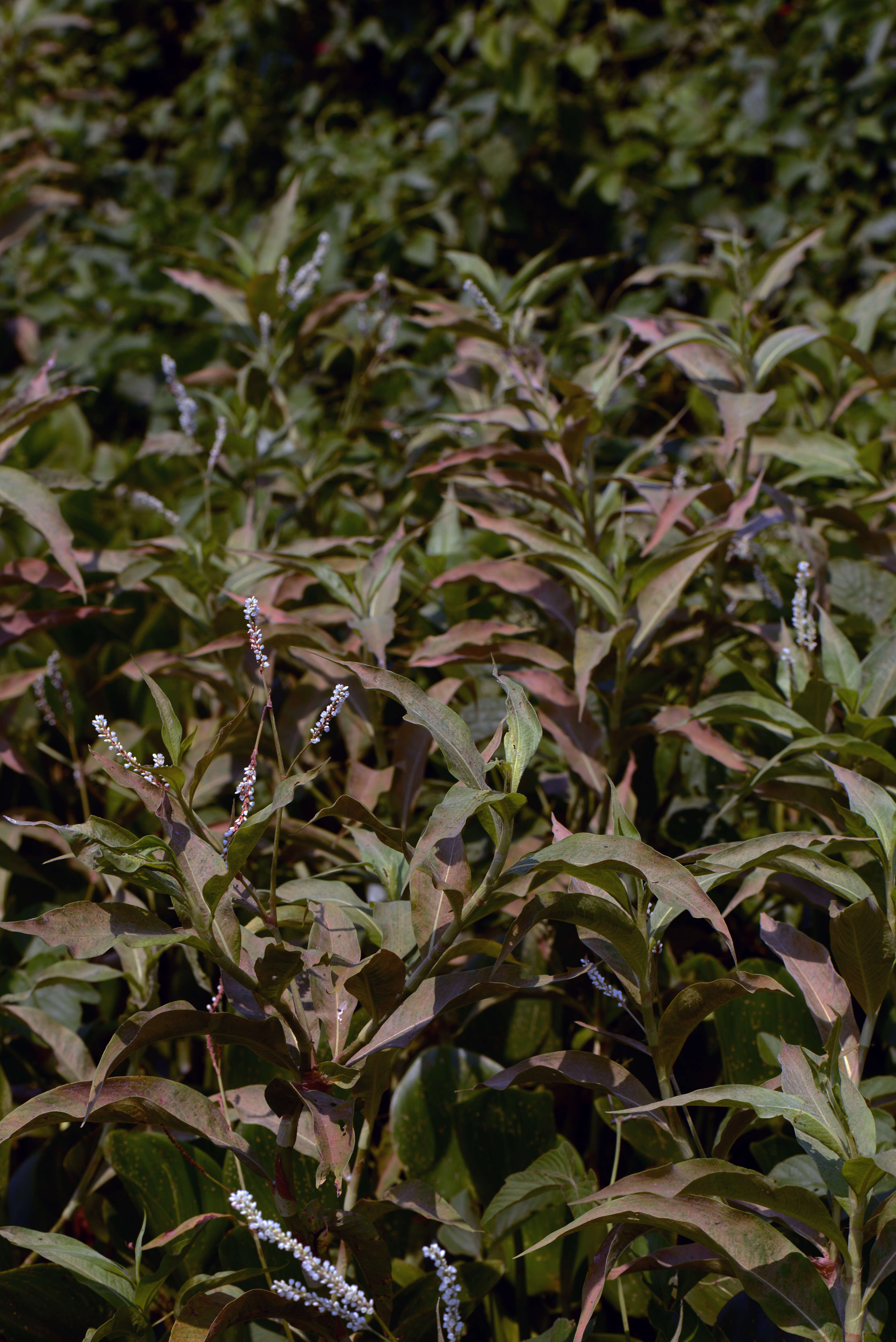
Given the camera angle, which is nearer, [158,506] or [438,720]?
[438,720]

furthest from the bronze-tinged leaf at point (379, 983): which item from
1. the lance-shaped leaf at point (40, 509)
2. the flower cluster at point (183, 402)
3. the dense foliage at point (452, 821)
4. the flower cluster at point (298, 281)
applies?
the flower cluster at point (298, 281)

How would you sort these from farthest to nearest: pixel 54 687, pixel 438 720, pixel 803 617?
1. pixel 54 687
2. pixel 803 617
3. pixel 438 720

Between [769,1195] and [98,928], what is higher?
[98,928]

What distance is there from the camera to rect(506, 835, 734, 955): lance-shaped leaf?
870mm

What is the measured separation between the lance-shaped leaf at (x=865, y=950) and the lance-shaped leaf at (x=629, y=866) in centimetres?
13

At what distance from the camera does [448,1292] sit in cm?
86

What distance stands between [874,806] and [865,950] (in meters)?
0.14

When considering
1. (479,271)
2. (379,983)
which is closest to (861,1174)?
(379,983)

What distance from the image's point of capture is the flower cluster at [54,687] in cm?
149

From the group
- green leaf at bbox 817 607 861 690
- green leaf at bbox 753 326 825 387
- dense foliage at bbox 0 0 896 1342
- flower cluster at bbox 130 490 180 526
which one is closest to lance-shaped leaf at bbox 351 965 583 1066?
dense foliage at bbox 0 0 896 1342

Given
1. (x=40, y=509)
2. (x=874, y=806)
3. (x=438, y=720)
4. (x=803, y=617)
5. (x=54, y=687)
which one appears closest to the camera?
(x=438, y=720)

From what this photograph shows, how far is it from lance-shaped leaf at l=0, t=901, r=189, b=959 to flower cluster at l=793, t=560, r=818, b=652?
2.44 feet

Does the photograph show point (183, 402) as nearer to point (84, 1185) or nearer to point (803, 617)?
point (803, 617)

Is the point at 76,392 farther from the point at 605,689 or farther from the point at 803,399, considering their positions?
the point at 803,399
